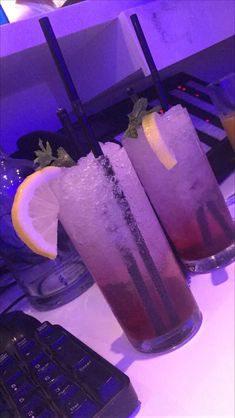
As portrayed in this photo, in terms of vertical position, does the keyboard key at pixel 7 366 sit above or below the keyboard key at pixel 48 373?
above

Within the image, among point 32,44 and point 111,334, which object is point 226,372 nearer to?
point 111,334

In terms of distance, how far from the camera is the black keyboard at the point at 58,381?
0.45 metres

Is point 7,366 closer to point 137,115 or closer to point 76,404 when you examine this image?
point 76,404

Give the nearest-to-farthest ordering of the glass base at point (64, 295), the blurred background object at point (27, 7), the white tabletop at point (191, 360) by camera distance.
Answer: the white tabletop at point (191, 360) → the glass base at point (64, 295) → the blurred background object at point (27, 7)

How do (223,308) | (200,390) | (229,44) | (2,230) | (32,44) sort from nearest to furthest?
(200,390)
(223,308)
(32,44)
(2,230)
(229,44)

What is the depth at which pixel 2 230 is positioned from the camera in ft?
2.98

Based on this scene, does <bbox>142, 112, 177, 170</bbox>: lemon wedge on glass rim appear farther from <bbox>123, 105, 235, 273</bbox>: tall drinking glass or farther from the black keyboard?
the black keyboard

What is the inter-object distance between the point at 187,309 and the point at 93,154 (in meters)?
0.22

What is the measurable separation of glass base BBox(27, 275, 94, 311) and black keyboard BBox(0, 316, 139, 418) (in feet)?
0.64

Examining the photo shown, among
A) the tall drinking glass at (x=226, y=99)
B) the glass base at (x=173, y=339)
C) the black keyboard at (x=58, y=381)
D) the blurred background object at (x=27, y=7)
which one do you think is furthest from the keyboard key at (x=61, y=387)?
the blurred background object at (x=27, y=7)

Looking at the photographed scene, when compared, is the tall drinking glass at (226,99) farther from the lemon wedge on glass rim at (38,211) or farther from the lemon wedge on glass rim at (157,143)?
the lemon wedge on glass rim at (38,211)

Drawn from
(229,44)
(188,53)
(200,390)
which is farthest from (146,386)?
(229,44)

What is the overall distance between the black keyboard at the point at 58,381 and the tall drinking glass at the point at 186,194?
0.22 meters

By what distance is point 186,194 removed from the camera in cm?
62
